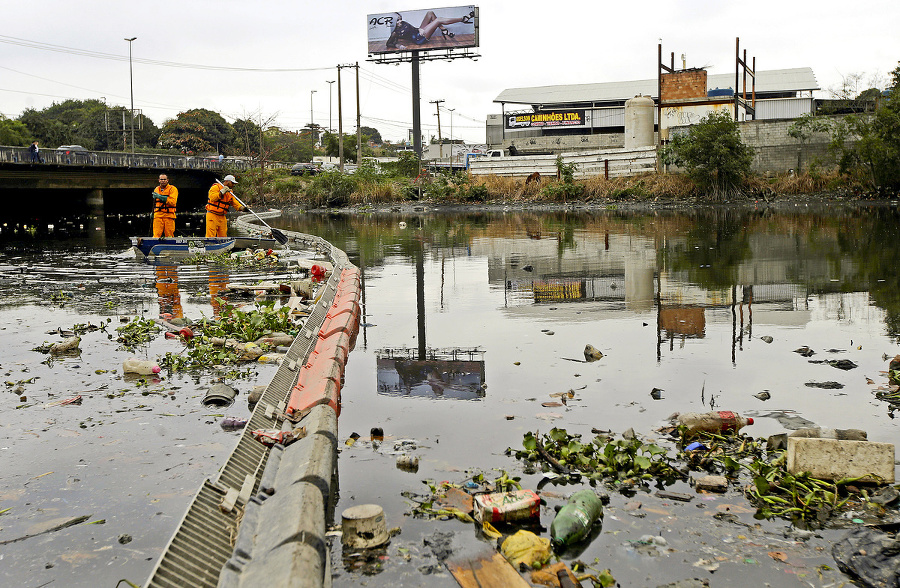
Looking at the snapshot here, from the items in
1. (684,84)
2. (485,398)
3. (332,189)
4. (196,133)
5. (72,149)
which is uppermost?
(196,133)

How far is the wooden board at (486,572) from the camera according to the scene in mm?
3424

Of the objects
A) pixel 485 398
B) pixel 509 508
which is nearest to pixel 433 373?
pixel 485 398

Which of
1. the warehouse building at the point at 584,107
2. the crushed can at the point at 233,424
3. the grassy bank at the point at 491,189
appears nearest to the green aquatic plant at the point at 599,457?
the crushed can at the point at 233,424

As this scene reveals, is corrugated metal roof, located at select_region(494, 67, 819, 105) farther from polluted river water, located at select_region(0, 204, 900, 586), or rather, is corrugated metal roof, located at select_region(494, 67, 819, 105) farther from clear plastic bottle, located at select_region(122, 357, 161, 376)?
clear plastic bottle, located at select_region(122, 357, 161, 376)

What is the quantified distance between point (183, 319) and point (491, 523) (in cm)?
658

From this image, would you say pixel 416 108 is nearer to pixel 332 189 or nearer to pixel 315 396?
pixel 332 189

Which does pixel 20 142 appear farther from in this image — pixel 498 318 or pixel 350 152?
pixel 498 318

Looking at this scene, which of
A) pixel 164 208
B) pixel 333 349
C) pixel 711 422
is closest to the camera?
pixel 711 422

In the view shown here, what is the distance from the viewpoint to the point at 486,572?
11.6 ft

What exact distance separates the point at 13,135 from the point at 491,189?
44.8 meters

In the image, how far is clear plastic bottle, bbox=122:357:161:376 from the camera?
7.05 meters

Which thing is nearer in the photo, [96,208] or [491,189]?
[96,208]

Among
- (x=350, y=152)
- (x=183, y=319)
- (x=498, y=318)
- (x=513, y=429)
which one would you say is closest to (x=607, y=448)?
(x=513, y=429)

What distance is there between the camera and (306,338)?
7824mm
